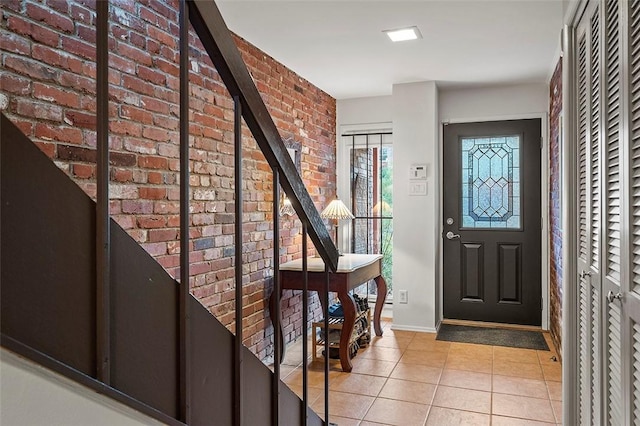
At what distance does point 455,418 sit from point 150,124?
2.24 meters

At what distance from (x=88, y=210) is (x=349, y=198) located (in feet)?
14.1

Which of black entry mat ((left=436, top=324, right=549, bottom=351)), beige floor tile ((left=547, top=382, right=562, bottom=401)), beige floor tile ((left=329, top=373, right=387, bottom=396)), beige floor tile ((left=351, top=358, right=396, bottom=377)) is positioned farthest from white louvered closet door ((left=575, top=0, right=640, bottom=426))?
black entry mat ((left=436, top=324, right=549, bottom=351))

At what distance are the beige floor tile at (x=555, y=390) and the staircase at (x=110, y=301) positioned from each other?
2.46 meters

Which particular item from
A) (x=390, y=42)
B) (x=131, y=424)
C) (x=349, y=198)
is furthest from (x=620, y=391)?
(x=349, y=198)

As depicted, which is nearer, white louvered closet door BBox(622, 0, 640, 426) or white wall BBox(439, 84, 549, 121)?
white louvered closet door BBox(622, 0, 640, 426)

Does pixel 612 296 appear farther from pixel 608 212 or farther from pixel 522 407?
pixel 522 407

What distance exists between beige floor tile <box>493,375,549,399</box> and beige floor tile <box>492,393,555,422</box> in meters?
0.07

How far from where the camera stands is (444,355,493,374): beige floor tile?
330 cm

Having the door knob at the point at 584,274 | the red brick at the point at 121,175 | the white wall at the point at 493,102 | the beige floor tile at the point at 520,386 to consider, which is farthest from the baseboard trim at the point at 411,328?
the red brick at the point at 121,175

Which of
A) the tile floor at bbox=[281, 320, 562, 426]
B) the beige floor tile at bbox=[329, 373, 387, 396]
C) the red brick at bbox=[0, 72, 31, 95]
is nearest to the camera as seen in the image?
the red brick at bbox=[0, 72, 31, 95]

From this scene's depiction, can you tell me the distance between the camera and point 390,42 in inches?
127

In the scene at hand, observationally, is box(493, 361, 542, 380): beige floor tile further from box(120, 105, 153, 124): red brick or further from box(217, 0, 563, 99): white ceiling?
box(120, 105, 153, 124): red brick

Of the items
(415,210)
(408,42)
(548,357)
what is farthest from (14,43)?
(548,357)

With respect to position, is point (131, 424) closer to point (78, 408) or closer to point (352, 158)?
point (78, 408)
